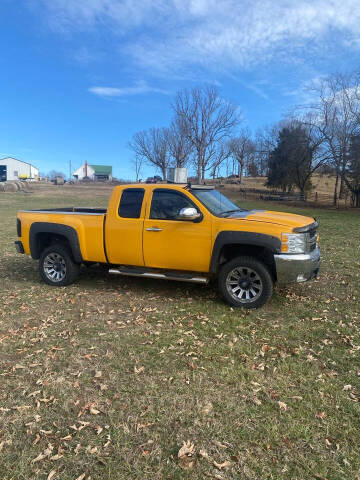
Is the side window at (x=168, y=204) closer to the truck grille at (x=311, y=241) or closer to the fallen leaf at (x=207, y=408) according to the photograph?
the truck grille at (x=311, y=241)

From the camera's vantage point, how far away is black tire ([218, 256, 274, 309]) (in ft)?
16.3

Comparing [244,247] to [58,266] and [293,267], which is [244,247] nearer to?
[293,267]

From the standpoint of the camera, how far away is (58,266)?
6.43m

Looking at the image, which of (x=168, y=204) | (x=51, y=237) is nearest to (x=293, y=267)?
(x=168, y=204)

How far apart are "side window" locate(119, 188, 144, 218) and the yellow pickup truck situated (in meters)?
0.02

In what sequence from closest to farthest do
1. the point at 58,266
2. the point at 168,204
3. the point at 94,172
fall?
the point at 168,204, the point at 58,266, the point at 94,172

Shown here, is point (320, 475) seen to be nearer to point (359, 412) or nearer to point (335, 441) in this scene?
point (335, 441)

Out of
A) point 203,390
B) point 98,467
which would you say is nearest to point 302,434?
point 203,390

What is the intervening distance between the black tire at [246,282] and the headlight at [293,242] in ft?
1.45

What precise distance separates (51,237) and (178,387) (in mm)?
4233

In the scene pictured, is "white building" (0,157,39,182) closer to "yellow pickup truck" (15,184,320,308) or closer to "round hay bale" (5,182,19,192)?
"round hay bale" (5,182,19,192)

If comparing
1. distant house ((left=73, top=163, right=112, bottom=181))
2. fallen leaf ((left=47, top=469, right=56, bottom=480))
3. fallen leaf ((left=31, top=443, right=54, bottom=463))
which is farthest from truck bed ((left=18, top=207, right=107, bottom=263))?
distant house ((left=73, top=163, right=112, bottom=181))

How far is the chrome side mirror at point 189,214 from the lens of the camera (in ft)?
16.3

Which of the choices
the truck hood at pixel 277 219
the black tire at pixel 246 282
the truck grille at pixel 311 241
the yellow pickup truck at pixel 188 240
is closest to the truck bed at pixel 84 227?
the yellow pickup truck at pixel 188 240
